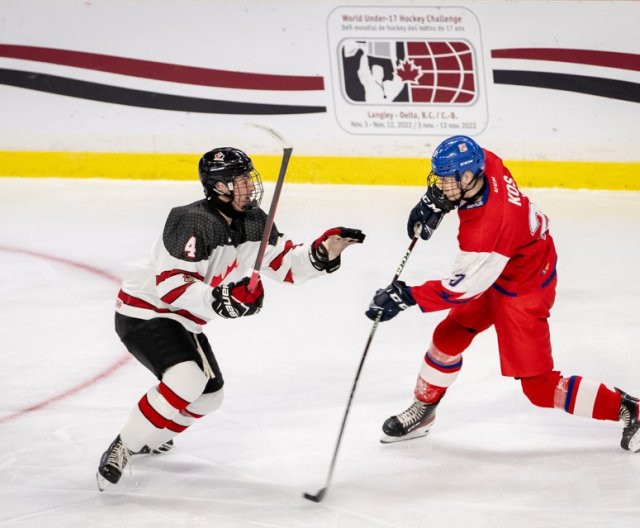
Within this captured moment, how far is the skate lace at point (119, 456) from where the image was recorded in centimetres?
282

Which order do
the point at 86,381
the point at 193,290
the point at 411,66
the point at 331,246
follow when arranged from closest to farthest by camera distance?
1. the point at 193,290
2. the point at 331,246
3. the point at 86,381
4. the point at 411,66

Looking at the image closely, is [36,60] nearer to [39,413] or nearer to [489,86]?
[489,86]

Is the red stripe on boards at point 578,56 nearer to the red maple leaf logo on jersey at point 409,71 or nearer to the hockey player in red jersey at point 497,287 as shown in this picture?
the red maple leaf logo on jersey at point 409,71

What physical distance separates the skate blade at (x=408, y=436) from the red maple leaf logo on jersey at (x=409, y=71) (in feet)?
11.1

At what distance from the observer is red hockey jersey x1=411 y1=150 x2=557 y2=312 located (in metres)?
2.80

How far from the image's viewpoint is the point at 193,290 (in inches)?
106

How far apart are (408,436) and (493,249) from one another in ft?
2.55

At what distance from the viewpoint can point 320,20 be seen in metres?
6.30

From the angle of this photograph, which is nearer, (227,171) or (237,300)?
(237,300)

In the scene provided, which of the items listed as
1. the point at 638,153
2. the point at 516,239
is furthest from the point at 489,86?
the point at 516,239

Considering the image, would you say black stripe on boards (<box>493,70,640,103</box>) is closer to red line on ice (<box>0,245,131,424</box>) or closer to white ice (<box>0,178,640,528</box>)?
white ice (<box>0,178,640,528</box>)

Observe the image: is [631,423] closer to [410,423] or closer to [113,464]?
[410,423]

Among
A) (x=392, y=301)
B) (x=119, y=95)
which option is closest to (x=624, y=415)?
(x=392, y=301)

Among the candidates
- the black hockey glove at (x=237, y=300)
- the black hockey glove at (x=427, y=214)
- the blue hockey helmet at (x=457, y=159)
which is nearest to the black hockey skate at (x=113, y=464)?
the black hockey glove at (x=237, y=300)
